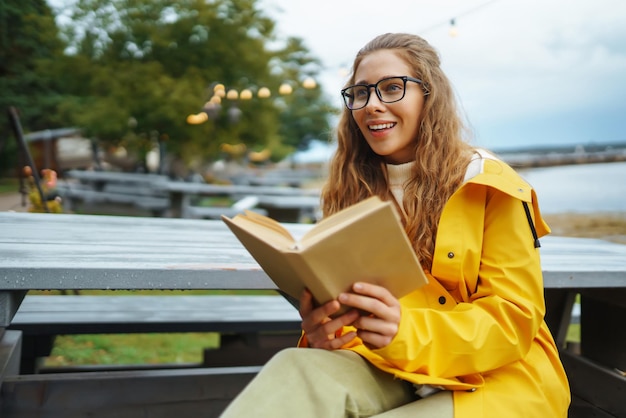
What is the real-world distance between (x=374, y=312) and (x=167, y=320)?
1.84 m

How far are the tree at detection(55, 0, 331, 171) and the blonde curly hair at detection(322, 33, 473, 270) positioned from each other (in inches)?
385

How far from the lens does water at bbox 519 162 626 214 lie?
14.0ft

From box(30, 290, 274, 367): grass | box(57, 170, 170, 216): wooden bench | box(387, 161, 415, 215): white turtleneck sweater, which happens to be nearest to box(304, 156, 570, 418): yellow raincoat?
box(387, 161, 415, 215): white turtleneck sweater

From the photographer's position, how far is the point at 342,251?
0.99m

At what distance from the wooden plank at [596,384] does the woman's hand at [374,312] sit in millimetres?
1327

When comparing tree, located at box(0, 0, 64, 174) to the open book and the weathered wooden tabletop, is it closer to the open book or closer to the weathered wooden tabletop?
the weathered wooden tabletop

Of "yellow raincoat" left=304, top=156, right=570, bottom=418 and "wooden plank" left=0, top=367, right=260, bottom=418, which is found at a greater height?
"yellow raincoat" left=304, top=156, right=570, bottom=418

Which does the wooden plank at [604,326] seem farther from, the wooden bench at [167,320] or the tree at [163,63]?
the tree at [163,63]

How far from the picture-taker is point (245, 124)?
1418 cm

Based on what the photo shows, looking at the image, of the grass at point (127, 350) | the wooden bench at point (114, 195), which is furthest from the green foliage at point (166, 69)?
the grass at point (127, 350)

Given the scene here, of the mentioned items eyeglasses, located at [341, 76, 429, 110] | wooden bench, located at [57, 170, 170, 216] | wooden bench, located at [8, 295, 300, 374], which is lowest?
wooden bench, located at [57, 170, 170, 216]

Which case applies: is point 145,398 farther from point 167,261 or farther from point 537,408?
point 537,408

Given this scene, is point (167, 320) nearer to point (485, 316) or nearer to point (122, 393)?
point (122, 393)

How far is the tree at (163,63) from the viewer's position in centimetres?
1159
